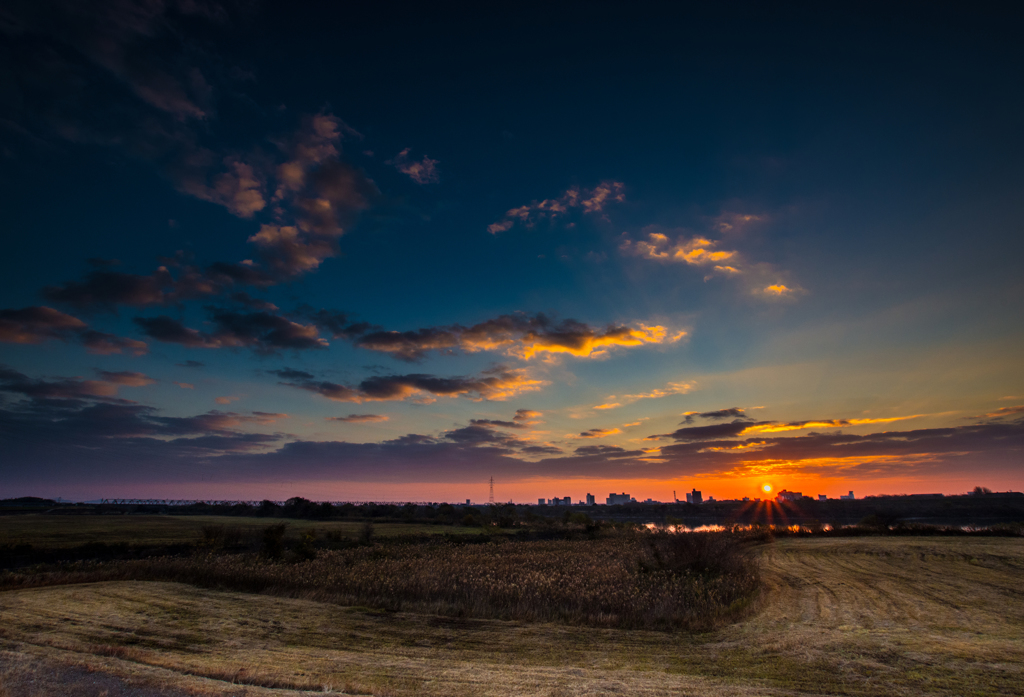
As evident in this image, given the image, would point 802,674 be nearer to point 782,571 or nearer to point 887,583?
point 887,583

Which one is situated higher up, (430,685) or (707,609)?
(430,685)

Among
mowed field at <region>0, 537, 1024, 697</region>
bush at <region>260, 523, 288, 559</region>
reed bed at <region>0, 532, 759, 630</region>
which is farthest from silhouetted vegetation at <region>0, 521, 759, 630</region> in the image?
mowed field at <region>0, 537, 1024, 697</region>

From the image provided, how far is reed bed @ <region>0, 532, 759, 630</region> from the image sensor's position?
676 inches

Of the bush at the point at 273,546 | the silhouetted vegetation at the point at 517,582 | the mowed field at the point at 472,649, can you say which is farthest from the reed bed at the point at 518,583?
the bush at the point at 273,546

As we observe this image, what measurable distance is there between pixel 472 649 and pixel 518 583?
9.93 metres

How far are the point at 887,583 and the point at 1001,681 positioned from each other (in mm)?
19492

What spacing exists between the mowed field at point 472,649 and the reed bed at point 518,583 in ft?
5.01

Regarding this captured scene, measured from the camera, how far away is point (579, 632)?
1454cm

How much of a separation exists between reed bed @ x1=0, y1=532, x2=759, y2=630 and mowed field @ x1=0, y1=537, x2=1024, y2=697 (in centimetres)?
153

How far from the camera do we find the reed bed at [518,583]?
676 inches

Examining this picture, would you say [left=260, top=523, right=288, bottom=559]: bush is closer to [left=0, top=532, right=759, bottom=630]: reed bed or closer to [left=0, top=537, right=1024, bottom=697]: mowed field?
[left=0, top=532, right=759, bottom=630]: reed bed

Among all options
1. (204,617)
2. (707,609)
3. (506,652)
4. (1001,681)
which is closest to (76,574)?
(204,617)

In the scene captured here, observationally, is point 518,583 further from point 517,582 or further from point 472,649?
point 472,649

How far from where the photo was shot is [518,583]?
21625 millimetres
